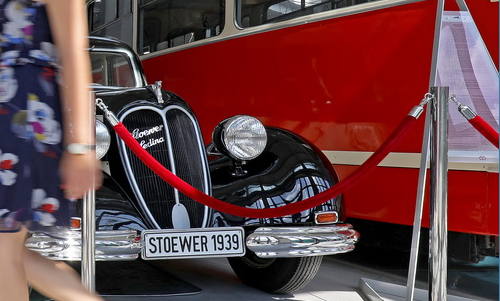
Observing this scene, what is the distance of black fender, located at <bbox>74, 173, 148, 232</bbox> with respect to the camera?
10.3 feet

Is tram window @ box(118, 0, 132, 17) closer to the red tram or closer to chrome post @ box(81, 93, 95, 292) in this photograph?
the red tram

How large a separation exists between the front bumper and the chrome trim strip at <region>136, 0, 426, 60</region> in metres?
1.92

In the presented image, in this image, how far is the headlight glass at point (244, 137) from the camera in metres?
3.57

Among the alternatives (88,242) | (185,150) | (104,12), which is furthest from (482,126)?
(104,12)

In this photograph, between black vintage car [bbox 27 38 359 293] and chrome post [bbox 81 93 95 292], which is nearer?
chrome post [bbox 81 93 95 292]

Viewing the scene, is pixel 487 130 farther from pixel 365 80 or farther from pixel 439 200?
pixel 365 80

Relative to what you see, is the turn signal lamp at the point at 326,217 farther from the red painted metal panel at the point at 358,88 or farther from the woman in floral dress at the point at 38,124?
the woman in floral dress at the point at 38,124

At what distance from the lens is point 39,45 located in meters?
1.67

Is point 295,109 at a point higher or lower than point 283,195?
higher

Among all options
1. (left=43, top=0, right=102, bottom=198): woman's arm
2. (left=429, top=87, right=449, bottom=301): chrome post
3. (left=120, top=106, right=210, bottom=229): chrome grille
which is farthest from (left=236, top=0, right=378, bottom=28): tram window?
(left=43, top=0, right=102, bottom=198): woman's arm

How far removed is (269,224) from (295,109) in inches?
85.0

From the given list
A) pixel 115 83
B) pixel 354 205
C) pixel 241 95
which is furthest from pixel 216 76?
pixel 354 205

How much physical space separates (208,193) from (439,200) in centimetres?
121

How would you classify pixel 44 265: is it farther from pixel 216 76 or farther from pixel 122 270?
pixel 216 76
